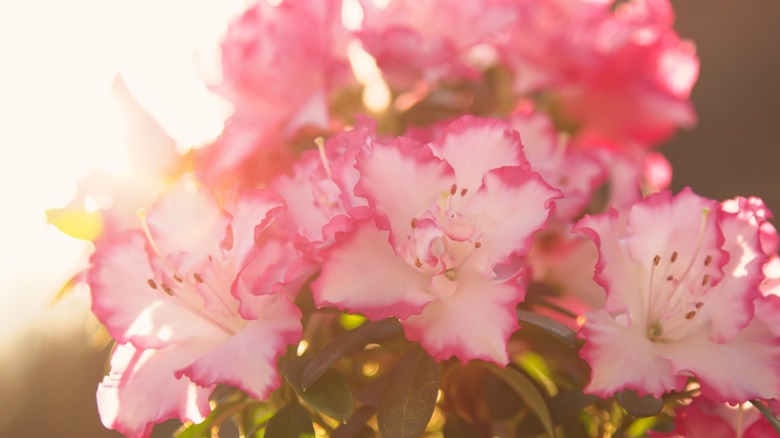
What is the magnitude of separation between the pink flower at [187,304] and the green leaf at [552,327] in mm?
159

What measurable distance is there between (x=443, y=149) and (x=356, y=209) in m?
0.08

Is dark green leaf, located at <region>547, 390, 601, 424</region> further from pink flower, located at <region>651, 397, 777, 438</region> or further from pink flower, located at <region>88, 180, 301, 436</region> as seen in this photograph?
pink flower, located at <region>88, 180, 301, 436</region>

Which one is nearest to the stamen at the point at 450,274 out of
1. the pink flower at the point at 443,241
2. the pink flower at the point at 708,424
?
the pink flower at the point at 443,241

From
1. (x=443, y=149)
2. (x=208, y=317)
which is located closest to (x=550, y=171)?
(x=443, y=149)

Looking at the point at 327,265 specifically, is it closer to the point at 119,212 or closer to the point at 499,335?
the point at 499,335

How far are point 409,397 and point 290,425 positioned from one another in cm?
9

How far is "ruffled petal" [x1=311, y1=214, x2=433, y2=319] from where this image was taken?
1.81ft

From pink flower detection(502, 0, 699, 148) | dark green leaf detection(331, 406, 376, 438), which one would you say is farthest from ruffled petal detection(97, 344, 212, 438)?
pink flower detection(502, 0, 699, 148)

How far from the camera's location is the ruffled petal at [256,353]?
0.55 metres

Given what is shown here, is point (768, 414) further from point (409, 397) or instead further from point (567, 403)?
point (409, 397)

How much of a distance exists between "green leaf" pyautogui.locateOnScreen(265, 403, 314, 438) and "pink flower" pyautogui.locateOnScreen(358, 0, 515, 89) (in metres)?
0.36

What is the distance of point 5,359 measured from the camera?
8.27ft

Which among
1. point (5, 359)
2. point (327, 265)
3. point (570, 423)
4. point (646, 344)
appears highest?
point (327, 265)

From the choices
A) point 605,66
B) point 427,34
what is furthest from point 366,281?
point 605,66
